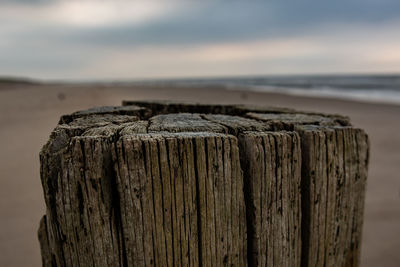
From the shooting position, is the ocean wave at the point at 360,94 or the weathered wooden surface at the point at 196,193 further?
the ocean wave at the point at 360,94

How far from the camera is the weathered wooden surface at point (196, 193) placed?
39.9 inches

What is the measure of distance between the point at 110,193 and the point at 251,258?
1.85 feet

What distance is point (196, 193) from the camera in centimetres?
105

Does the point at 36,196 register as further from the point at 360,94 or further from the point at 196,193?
the point at 360,94

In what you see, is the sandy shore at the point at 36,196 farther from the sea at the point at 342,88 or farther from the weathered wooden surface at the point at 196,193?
the sea at the point at 342,88

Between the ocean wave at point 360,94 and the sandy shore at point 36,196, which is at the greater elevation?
the ocean wave at point 360,94

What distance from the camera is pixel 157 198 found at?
103 centimetres

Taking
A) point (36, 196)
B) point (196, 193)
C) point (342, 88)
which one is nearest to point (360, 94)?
point (342, 88)

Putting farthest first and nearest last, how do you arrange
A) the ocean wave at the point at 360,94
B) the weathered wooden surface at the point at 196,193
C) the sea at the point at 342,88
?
the sea at the point at 342,88
the ocean wave at the point at 360,94
the weathered wooden surface at the point at 196,193

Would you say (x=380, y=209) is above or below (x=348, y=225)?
below

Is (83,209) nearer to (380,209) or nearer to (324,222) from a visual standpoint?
(324,222)

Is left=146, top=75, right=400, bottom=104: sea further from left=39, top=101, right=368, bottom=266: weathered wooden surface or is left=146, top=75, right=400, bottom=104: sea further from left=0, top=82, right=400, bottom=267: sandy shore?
left=39, top=101, right=368, bottom=266: weathered wooden surface

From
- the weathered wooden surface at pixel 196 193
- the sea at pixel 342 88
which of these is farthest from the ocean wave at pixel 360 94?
the weathered wooden surface at pixel 196 193

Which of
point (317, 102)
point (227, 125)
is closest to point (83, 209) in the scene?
point (227, 125)
